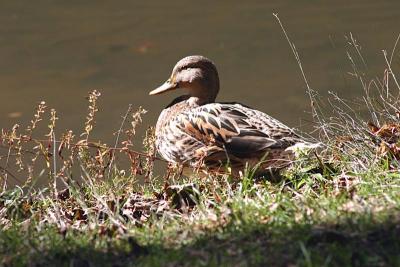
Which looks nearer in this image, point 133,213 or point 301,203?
point 301,203

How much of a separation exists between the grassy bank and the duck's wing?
0.67ft

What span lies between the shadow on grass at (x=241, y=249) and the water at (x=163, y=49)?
5.17 m

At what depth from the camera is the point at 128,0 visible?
1473 centimetres

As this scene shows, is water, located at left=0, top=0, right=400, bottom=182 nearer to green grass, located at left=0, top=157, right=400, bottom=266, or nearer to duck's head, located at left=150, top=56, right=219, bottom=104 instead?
duck's head, located at left=150, top=56, right=219, bottom=104

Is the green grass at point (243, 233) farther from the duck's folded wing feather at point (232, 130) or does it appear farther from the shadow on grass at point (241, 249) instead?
the duck's folded wing feather at point (232, 130)

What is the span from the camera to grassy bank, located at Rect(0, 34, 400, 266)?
4566 millimetres

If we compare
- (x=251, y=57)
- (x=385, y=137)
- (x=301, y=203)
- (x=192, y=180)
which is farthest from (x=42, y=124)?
(x=301, y=203)

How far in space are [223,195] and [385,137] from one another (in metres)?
1.23

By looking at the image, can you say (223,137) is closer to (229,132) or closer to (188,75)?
(229,132)

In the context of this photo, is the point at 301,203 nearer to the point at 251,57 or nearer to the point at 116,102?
the point at 116,102

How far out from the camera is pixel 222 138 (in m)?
6.85

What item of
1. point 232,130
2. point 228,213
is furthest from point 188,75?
point 228,213

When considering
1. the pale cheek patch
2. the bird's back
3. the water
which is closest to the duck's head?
the pale cheek patch

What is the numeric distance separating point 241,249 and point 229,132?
7.55ft
